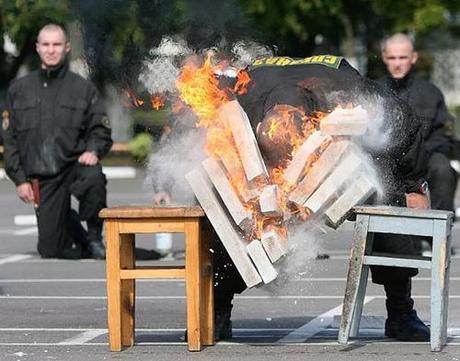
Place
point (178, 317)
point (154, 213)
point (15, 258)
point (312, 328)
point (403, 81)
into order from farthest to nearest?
point (15, 258), point (403, 81), point (178, 317), point (312, 328), point (154, 213)

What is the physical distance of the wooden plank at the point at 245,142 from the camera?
8.05m

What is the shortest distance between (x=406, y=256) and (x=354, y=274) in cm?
34

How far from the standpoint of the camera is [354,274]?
842 centimetres

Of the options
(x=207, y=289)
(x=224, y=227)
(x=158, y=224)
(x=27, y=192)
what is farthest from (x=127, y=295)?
(x=27, y=192)

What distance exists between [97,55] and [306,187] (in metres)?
3.51

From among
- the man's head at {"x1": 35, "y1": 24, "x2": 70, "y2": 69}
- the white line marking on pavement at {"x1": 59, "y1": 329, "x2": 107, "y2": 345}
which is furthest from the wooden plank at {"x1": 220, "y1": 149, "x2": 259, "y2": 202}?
the man's head at {"x1": 35, "y1": 24, "x2": 70, "y2": 69}

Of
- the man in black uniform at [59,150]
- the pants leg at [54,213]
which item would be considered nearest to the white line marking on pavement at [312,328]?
the man in black uniform at [59,150]

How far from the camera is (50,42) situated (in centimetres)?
1443

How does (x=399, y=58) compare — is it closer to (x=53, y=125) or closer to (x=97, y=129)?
(x=97, y=129)

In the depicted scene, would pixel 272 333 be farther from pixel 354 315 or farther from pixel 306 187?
pixel 306 187

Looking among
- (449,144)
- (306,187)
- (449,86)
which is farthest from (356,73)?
(449,86)

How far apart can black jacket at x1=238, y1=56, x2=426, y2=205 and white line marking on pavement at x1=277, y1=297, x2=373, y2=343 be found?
104 centimetres

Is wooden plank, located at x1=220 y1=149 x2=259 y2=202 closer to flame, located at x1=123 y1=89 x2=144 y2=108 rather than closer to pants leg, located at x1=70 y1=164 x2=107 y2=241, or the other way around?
flame, located at x1=123 y1=89 x2=144 y2=108

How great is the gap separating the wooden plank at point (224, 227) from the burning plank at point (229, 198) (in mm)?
56
